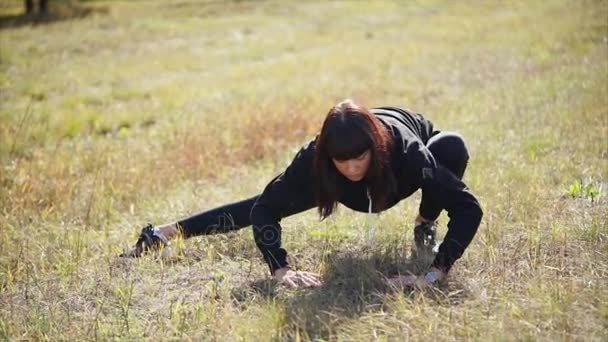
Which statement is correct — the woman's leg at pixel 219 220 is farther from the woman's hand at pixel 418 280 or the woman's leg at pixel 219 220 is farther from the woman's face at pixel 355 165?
the woman's hand at pixel 418 280

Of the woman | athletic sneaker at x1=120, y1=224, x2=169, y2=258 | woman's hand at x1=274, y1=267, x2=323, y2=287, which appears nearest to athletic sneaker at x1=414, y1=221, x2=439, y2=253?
the woman

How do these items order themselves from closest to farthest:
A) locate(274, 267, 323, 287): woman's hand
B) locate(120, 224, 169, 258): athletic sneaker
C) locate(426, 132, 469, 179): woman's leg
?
locate(274, 267, 323, 287): woman's hand < locate(426, 132, 469, 179): woman's leg < locate(120, 224, 169, 258): athletic sneaker

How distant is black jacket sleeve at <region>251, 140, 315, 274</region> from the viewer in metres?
3.26

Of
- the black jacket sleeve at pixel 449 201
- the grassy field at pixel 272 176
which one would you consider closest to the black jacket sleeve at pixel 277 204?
the grassy field at pixel 272 176

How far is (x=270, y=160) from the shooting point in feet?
20.0

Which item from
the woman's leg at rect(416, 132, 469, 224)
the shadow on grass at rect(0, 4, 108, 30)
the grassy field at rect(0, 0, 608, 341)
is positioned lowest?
the grassy field at rect(0, 0, 608, 341)

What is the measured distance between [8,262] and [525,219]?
11.1 ft

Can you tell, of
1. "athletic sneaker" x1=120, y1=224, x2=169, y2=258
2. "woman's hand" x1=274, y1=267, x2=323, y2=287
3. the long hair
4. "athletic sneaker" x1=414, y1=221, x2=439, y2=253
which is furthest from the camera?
"athletic sneaker" x1=120, y1=224, x2=169, y2=258

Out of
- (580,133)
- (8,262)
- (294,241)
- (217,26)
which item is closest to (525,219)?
(294,241)

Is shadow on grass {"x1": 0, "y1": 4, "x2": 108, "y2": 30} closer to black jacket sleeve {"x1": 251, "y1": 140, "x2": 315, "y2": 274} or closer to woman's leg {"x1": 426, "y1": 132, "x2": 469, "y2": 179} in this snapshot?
black jacket sleeve {"x1": 251, "y1": 140, "x2": 315, "y2": 274}

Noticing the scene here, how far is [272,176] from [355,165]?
2.68m

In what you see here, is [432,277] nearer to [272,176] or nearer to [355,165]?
[355,165]

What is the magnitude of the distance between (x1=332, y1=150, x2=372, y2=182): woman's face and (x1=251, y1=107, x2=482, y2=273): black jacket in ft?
0.72

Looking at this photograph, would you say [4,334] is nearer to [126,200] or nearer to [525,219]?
[126,200]
